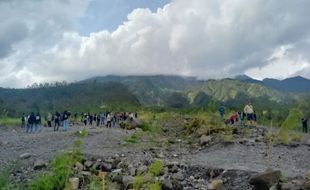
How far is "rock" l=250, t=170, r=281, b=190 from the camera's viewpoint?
39.0ft

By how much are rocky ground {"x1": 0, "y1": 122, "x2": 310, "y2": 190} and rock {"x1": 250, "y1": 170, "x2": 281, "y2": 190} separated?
0.10 m

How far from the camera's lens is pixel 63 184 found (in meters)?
12.7

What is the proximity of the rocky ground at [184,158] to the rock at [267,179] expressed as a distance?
0.10 m

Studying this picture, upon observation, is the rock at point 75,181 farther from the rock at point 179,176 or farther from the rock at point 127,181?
the rock at point 179,176

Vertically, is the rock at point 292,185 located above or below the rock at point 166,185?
above

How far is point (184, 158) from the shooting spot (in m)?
19.4

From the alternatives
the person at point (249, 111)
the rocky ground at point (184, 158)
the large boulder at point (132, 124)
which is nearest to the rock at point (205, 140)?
the rocky ground at point (184, 158)

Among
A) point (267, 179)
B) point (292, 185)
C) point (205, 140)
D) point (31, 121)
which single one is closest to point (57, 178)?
point (267, 179)

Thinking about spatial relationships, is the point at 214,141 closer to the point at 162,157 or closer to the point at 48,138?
the point at 162,157

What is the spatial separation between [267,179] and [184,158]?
25.1 ft

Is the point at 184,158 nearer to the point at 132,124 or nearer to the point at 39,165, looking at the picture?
the point at 39,165

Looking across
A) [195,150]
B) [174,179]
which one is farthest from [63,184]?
[195,150]

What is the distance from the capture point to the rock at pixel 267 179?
39.0ft

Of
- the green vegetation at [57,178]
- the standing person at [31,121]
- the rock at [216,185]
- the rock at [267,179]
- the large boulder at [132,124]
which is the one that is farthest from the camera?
the large boulder at [132,124]
